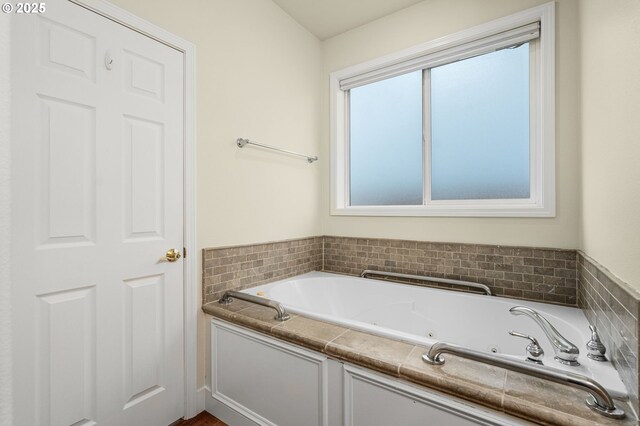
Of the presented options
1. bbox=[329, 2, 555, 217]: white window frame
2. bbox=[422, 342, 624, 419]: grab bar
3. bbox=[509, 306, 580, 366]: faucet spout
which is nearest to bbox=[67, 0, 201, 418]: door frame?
bbox=[422, 342, 624, 419]: grab bar

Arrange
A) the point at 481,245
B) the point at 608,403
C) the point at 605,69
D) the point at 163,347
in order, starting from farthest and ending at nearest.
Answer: the point at 481,245, the point at 163,347, the point at 605,69, the point at 608,403

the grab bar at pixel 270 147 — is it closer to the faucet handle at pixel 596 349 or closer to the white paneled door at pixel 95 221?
the white paneled door at pixel 95 221

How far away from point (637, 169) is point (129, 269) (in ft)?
6.59

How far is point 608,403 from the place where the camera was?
32.5 inches

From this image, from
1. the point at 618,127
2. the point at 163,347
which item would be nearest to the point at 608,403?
the point at 618,127

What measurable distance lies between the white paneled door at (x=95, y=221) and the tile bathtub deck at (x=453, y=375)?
61cm

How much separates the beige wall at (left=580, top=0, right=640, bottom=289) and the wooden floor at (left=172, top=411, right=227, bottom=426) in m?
1.96

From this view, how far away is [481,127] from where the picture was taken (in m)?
2.14

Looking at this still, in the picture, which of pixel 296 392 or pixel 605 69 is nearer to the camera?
pixel 605 69

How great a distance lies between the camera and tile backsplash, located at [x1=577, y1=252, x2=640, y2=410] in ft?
2.70

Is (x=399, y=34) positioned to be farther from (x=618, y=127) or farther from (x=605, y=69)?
(x=618, y=127)

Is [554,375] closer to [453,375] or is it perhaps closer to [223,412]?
[453,375]

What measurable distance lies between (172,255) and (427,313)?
1.70 m

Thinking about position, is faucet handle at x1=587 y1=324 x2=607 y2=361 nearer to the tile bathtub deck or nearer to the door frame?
the tile bathtub deck
